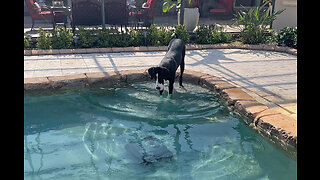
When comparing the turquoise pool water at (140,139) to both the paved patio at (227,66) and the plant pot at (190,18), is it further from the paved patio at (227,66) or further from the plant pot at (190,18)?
the plant pot at (190,18)

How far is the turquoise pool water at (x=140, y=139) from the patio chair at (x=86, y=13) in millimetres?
3577

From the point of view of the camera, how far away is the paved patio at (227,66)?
533 cm

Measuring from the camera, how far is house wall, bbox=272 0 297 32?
9.48m

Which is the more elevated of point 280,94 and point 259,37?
point 259,37

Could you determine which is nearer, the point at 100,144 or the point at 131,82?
the point at 100,144

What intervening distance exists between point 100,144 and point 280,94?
300 centimetres

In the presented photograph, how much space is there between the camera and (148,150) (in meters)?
3.98

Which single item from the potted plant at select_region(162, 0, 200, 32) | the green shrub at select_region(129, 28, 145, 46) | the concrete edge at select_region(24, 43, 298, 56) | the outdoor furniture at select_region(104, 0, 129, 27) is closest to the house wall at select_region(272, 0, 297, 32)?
the concrete edge at select_region(24, 43, 298, 56)

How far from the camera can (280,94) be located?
5.20m

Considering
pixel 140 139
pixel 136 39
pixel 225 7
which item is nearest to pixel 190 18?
pixel 136 39
